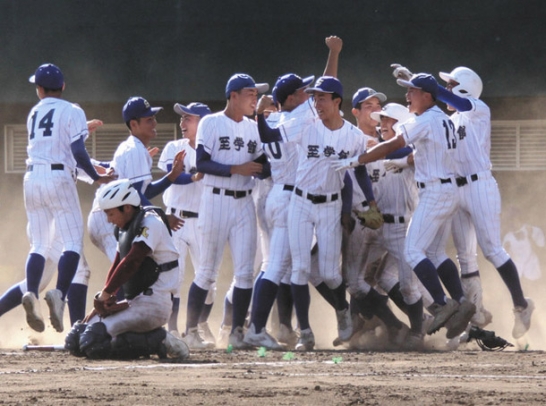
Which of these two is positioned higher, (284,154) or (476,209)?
(284,154)

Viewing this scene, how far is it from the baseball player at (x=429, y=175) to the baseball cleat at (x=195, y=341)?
176cm

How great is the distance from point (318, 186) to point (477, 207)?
1.25 metres

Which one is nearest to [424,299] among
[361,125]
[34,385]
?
[361,125]

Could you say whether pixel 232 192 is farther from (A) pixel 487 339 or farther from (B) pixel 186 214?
(A) pixel 487 339

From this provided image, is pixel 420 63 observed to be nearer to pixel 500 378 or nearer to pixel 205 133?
pixel 205 133

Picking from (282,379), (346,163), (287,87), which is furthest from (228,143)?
(282,379)

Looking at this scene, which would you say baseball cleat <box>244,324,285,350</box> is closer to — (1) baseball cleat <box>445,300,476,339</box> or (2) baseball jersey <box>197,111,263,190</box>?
(2) baseball jersey <box>197,111,263,190</box>

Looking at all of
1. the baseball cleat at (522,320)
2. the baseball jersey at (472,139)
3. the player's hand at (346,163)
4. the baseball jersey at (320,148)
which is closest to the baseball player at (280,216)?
the baseball jersey at (320,148)

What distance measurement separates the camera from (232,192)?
33.0 feet

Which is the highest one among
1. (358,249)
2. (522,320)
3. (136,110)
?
(136,110)

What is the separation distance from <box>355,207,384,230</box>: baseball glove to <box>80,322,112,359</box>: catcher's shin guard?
2.27 meters

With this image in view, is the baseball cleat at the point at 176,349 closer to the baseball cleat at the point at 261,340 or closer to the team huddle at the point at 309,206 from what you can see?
the team huddle at the point at 309,206

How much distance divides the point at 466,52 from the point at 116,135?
14.4 feet

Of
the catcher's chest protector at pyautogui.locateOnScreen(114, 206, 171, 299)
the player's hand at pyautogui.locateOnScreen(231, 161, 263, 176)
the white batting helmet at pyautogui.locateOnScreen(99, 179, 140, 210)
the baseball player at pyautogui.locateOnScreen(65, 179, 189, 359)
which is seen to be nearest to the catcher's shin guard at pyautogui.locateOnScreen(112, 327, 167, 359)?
the baseball player at pyautogui.locateOnScreen(65, 179, 189, 359)
